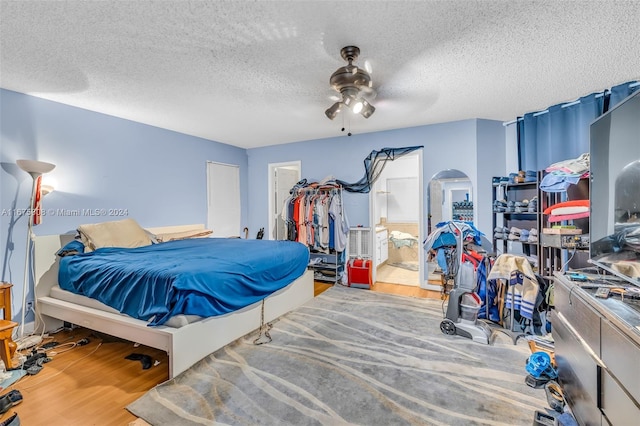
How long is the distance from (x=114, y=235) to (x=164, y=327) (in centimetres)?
192

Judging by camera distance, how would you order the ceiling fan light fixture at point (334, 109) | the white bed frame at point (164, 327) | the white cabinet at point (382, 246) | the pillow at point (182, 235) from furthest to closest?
the white cabinet at point (382, 246) < the pillow at point (182, 235) < the ceiling fan light fixture at point (334, 109) < the white bed frame at point (164, 327)

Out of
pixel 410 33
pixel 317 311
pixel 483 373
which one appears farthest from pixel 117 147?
pixel 483 373

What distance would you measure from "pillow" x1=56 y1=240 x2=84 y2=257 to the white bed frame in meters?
0.19

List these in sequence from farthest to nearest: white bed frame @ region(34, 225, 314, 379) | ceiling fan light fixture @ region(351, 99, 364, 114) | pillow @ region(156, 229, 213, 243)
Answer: pillow @ region(156, 229, 213, 243) → ceiling fan light fixture @ region(351, 99, 364, 114) → white bed frame @ region(34, 225, 314, 379)

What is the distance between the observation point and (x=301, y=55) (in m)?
2.21

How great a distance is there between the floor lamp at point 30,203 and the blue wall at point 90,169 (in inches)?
3.3

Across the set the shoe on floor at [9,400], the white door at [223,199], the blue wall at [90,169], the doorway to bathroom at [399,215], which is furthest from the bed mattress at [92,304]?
the doorway to bathroom at [399,215]

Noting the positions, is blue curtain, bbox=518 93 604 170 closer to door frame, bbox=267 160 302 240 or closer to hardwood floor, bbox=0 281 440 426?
door frame, bbox=267 160 302 240

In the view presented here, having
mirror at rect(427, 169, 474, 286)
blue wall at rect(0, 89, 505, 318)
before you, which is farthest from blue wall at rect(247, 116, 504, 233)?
mirror at rect(427, 169, 474, 286)

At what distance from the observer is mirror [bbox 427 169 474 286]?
4609 mm

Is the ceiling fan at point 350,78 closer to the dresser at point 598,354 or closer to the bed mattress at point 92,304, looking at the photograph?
the dresser at point 598,354

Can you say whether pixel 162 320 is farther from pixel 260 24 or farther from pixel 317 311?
pixel 260 24

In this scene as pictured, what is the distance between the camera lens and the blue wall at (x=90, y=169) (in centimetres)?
287

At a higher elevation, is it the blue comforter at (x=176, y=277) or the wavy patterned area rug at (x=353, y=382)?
the blue comforter at (x=176, y=277)
